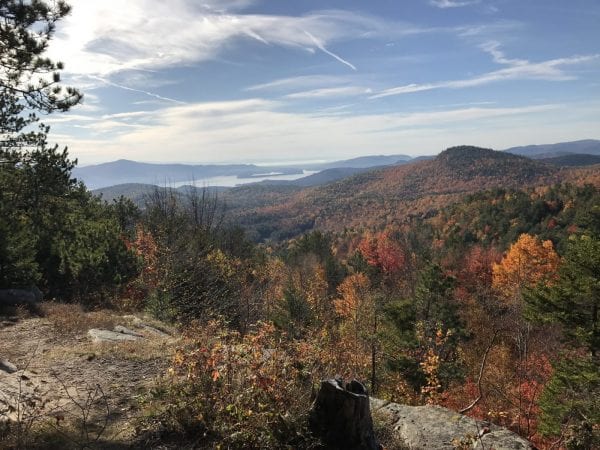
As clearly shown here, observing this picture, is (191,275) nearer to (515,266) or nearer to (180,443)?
(180,443)

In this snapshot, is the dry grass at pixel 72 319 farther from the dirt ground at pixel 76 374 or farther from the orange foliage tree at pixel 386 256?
the orange foliage tree at pixel 386 256

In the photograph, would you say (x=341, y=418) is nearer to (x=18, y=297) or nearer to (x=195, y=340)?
(x=195, y=340)

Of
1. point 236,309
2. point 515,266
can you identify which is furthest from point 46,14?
point 515,266

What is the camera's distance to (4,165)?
1163 centimetres

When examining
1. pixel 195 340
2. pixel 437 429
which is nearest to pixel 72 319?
pixel 195 340

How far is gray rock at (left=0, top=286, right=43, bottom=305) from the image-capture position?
14.9 m

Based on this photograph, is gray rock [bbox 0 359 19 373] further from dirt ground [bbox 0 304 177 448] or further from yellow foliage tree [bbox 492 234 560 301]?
yellow foliage tree [bbox 492 234 560 301]

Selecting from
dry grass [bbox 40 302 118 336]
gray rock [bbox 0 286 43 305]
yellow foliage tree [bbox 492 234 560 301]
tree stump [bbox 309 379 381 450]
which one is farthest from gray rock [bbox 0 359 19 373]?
yellow foliage tree [bbox 492 234 560 301]

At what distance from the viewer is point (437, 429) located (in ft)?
21.9

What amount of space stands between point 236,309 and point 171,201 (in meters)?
10.1

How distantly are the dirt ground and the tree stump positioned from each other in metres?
2.63

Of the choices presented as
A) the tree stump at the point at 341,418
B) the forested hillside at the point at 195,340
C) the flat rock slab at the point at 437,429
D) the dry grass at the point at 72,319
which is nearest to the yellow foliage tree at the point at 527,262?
the forested hillside at the point at 195,340

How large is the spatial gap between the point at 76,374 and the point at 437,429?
7317 millimetres

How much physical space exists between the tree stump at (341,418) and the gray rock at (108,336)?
27.1ft
